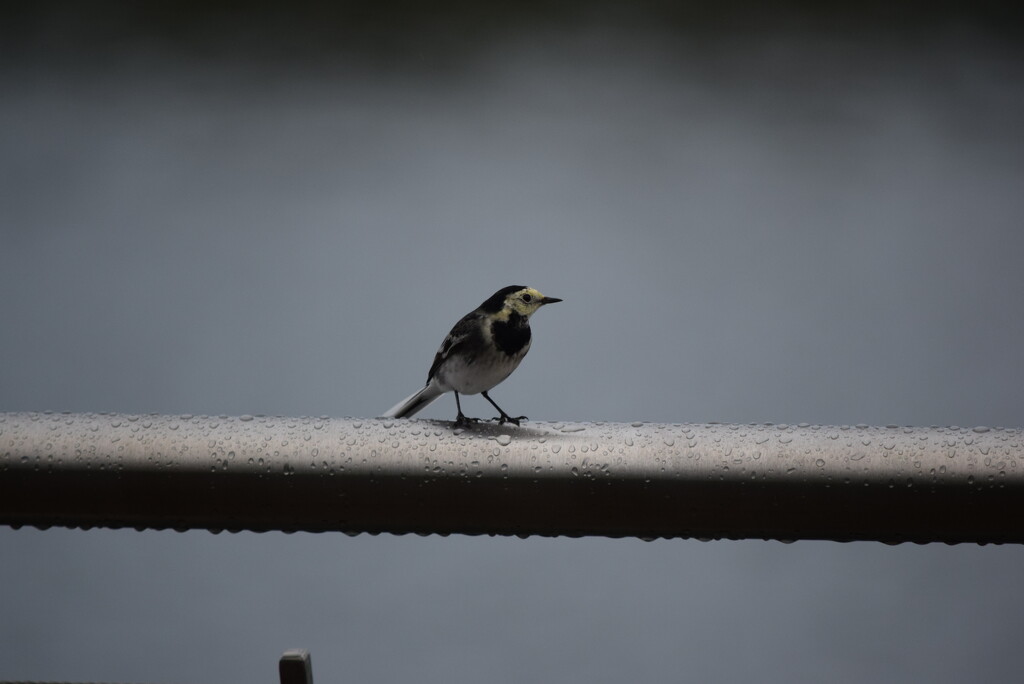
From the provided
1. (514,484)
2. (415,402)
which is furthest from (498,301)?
(514,484)

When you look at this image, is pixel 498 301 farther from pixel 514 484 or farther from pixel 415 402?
pixel 514 484

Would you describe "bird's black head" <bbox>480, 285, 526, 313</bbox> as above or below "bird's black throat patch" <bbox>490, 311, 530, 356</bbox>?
above

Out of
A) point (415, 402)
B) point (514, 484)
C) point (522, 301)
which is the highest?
point (522, 301)

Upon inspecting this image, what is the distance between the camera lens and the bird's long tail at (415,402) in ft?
4.00

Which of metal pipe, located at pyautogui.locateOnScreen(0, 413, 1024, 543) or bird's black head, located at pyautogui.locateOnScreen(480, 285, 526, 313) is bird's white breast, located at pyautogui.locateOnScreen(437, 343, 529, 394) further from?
metal pipe, located at pyautogui.locateOnScreen(0, 413, 1024, 543)

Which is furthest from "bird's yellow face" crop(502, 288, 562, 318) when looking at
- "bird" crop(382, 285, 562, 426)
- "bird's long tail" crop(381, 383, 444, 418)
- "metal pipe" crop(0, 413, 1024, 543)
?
"metal pipe" crop(0, 413, 1024, 543)

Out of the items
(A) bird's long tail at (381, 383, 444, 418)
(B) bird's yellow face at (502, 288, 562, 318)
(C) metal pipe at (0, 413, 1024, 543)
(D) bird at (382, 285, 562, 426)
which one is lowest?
(C) metal pipe at (0, 413, 1024, 543)

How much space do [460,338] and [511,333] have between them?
0.08 m

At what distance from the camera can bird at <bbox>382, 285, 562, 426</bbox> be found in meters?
1.18

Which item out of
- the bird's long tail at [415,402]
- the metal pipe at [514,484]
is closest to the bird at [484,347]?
the bird's long tail at [415,402]

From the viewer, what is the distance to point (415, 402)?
127cm

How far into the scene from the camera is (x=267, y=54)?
2.79 m

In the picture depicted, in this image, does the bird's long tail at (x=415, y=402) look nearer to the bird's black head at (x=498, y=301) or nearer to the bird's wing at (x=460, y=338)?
the bird's wing at (x=460, y=338)

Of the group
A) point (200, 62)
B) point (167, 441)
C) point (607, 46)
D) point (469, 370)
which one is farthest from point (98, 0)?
point (167, 441)
